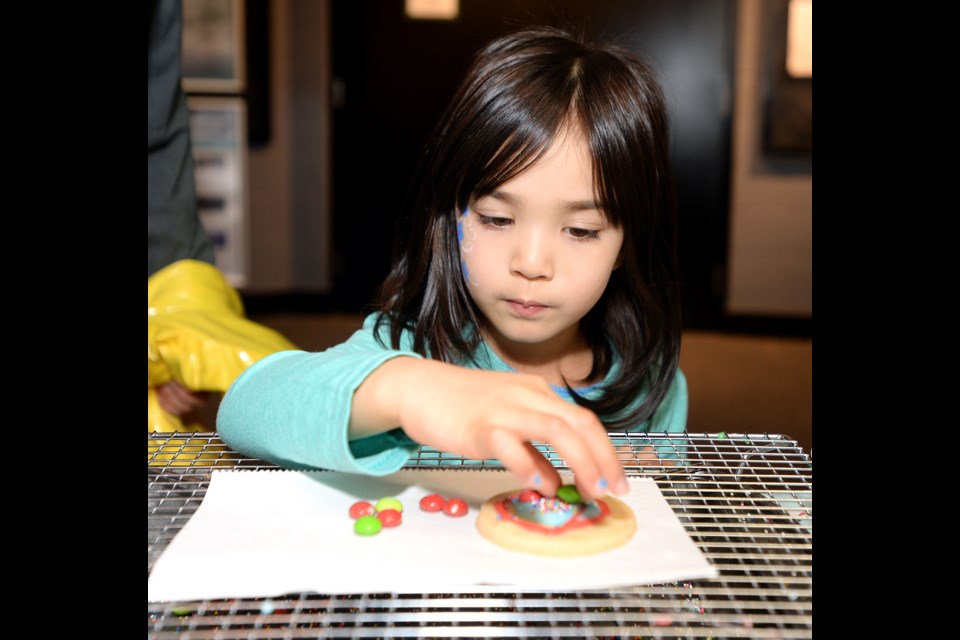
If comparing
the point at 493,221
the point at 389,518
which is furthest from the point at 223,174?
the point at 389,518

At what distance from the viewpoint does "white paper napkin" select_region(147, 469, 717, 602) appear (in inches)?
20.5

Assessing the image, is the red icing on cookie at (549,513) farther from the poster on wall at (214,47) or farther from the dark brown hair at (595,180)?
the poster on wall at (214,47)

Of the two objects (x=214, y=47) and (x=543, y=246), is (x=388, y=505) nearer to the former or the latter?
(x=543, y=246)

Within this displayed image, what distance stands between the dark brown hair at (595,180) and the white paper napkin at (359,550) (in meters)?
0.41

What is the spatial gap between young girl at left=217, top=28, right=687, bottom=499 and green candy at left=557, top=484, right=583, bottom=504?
28mm

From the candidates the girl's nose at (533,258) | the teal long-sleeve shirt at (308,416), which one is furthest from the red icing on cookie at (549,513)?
the girl's nose at (533,258)

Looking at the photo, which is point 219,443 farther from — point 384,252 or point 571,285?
point 384,252

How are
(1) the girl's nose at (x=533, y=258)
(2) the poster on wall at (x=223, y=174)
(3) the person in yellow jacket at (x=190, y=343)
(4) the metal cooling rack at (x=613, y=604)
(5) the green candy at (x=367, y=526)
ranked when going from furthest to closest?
(2) the poster on wall at (x=223, y=174)
(3) the person in yellow jacket at (x=190, y=343)
(1) the girl's nose at (x=533, y=258)
(5) the green candy at (x=367, y=526)
(4) the metal cooling rack at (x=613, y=604)

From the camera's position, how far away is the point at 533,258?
0.89 m

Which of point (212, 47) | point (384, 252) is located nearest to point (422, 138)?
point (384, 252)

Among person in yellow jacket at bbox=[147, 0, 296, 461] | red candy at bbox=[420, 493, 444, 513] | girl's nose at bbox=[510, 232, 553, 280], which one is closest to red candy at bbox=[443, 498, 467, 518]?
red candy at bbox=[420, 493, 444, 513]

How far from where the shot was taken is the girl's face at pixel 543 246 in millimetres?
905

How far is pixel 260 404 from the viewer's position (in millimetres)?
748
